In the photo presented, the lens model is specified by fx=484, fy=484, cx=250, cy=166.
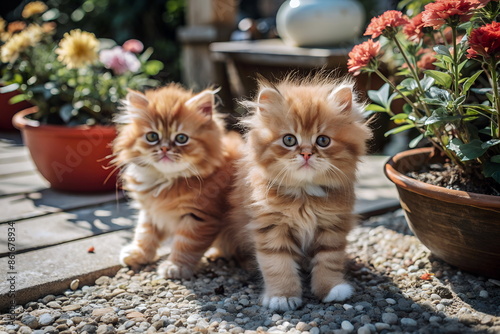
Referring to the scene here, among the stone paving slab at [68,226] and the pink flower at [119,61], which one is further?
the pink flower at [119,61]

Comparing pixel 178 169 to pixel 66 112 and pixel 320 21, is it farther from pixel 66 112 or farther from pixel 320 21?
pixel 320 21

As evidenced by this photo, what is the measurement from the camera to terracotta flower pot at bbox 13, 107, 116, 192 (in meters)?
2.81

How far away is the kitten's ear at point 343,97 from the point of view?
1.78 metres

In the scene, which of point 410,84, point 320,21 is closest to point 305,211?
point 410,84

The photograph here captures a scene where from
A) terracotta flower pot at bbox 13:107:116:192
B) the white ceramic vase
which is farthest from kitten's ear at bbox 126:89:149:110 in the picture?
the white ceramic vase

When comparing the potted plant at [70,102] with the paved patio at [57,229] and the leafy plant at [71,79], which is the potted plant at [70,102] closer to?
the leafy plant at [71,79]

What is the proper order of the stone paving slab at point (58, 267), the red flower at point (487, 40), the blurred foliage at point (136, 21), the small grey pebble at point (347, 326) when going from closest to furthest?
the red flower at point (487, 40)
the small grey pebble at point (347, 326)
the stone paving slab at point (58, 267)
the blurred foliage at point (136, 21)

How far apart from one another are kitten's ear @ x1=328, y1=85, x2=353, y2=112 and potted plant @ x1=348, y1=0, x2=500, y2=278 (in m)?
0.10

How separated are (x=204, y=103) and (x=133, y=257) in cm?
76

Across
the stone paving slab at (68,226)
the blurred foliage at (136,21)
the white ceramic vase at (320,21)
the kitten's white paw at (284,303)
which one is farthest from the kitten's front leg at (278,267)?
the blurred foliage at (136,21)

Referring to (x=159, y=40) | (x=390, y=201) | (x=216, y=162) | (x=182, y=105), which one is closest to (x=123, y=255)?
(x=216, y=162)

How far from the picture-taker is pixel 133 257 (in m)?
2.16

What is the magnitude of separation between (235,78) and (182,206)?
264 centimetres

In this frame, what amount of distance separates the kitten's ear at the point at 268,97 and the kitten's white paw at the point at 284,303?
699 mm
